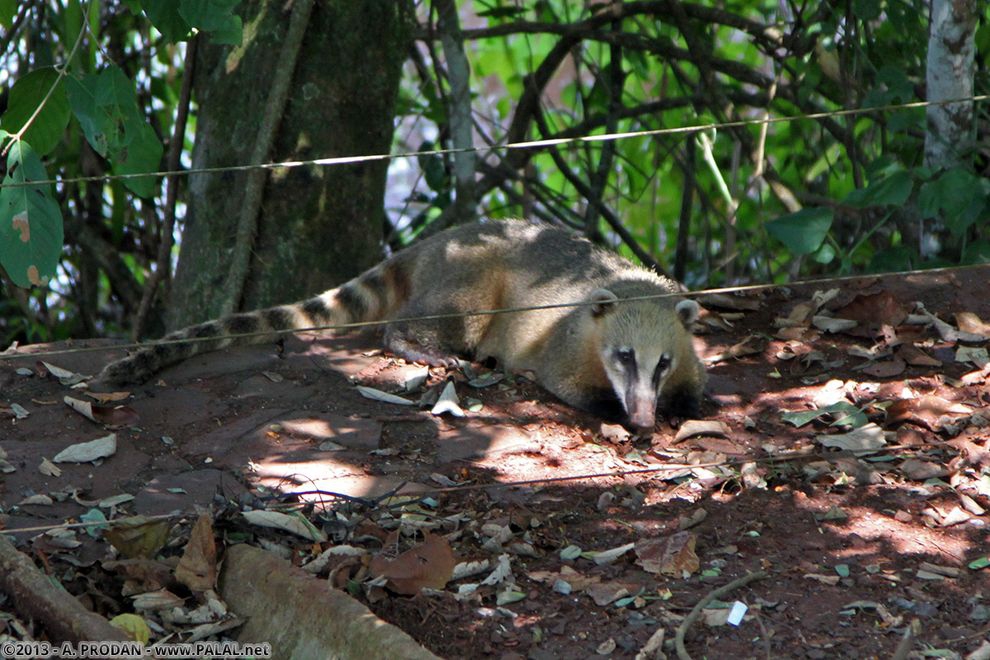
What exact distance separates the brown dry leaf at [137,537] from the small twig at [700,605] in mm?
1613

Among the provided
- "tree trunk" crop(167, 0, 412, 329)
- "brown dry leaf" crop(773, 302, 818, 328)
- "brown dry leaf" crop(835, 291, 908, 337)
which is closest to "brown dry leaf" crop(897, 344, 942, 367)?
"brown dry leaf" crop(835, 291, 908, 337)

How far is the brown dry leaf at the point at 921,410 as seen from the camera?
4.70 m

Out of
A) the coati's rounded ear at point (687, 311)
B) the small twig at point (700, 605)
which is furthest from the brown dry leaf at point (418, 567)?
the coati's rounded ear at point (687, 311)

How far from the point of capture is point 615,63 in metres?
7.60

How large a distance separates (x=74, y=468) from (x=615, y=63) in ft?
15.3

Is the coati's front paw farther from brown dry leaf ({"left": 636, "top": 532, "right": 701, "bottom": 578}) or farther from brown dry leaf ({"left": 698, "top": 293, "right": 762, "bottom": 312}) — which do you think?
brown dry leaf ({"left": 636, "top": 532, "right": 701, "bottom": 578})

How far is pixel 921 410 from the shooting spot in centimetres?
475

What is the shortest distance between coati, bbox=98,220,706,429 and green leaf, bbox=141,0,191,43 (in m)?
1.97

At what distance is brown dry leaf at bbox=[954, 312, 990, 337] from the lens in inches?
218

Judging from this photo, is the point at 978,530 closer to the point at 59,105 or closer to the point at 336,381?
the point at 336,381

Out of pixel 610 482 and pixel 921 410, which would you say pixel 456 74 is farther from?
pixel 921 410

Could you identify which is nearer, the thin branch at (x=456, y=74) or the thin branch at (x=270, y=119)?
the thin branch at (x=270, y=119)

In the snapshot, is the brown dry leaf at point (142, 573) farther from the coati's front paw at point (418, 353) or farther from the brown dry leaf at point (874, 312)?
the brown dry leaf at point (874, 312)

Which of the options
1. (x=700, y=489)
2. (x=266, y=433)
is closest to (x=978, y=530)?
(x=700, y=489)
